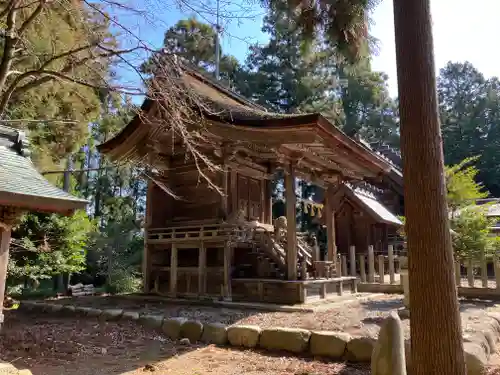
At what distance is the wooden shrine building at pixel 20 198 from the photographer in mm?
4715

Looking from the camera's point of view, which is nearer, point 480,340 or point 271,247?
point 480,340

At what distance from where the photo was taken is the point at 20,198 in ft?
15.4

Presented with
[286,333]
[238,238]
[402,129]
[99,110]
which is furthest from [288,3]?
[99,110]

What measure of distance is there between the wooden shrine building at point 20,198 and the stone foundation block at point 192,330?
2.95 m

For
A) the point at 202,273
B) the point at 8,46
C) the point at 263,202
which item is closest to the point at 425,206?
the point at 8,46

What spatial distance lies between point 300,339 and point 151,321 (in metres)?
3.17

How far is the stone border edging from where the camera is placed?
17.5 feet

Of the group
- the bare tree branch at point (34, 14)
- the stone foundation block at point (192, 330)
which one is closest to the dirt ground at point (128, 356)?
the stone foundation block at point (192, 330)

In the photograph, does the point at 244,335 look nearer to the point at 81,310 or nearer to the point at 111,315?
the point at 111,315

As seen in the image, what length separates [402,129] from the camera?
431 centimetres

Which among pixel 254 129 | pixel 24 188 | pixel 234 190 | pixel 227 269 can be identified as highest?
pixel 254 129

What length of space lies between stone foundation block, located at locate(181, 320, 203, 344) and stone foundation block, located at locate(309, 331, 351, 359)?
207 cm

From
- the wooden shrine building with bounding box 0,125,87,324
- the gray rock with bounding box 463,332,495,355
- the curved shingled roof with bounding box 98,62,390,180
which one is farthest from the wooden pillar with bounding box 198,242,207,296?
the gray rock with bounding box 463,332,495,355

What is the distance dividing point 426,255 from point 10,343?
6.61 m
